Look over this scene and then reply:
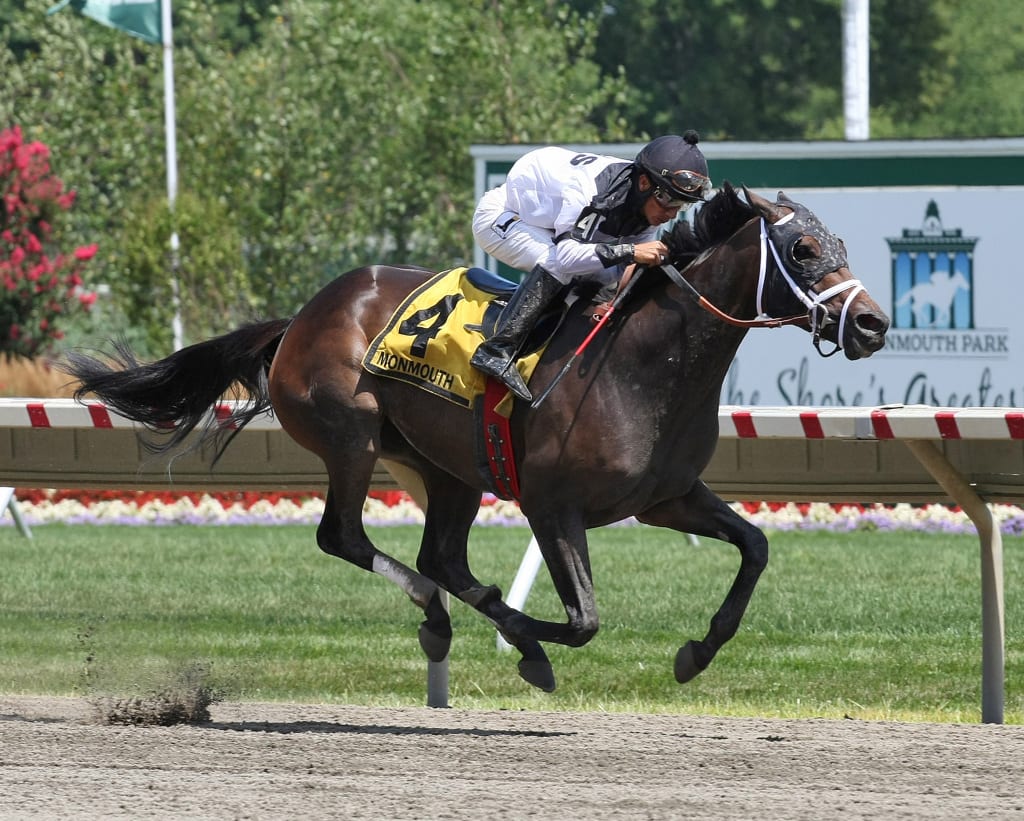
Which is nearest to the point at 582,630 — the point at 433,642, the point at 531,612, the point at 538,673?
the point at 538,673

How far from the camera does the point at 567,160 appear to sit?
5691mm

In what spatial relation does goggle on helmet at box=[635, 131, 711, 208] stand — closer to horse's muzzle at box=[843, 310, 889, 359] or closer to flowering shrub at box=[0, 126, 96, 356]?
horse's muzzle at box=[843, 310, 889, 359]

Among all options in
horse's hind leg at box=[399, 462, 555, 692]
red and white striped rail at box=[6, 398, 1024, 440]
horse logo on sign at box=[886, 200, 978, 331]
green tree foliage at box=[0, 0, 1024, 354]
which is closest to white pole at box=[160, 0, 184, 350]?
green tree foliage at box=[0, 0, 1024, 354]

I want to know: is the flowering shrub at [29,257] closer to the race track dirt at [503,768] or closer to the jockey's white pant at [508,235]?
the race track dirt at [503,768]

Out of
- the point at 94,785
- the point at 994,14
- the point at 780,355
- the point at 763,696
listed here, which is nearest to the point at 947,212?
the point at 780,355

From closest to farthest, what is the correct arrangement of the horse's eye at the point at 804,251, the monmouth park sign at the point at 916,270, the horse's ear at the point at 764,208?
the horse's eye at the point at 804,251 < the horse's ear at the point at 764,208 < the monmouth park sign at the point at 916,270

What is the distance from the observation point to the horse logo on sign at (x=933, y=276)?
12.3 meters

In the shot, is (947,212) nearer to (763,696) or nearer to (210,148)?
(763,696)

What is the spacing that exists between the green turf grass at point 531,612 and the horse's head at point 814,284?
5.48 feet

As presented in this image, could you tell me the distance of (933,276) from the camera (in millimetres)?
12352

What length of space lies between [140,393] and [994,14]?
35.0m

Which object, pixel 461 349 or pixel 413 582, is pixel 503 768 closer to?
pixel 413 582

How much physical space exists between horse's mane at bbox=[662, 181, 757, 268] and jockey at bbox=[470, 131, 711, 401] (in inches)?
2.4

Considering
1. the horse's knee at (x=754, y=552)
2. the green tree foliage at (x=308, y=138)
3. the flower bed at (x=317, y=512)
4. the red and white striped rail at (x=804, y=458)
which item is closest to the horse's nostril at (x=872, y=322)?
the red and white striped rail at (x=804, y=458)
